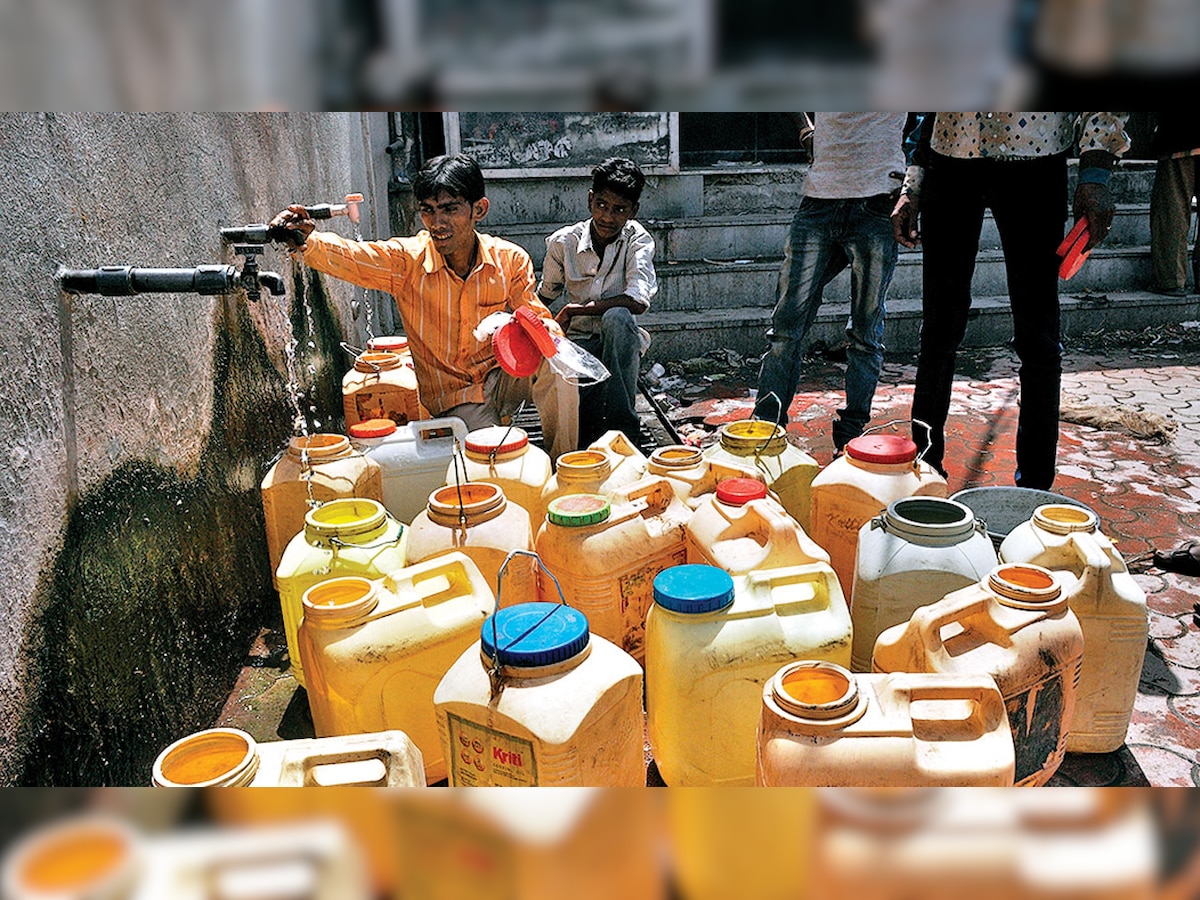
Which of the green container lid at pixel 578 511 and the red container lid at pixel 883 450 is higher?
the red container lid at pixel 883 450

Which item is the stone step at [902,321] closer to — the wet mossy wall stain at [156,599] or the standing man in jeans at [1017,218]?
the standing man in jeans at [1017,218]

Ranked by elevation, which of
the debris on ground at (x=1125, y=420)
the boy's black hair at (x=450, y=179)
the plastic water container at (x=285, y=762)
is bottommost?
the debris on ground at (x=1125, y=420)

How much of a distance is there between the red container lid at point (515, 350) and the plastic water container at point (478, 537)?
2.40 feet

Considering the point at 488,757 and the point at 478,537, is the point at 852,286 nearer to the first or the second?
the point at 478,537

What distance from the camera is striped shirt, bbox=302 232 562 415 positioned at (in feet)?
10.9

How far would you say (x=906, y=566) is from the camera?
2.01 meters

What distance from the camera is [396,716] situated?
1.84 m

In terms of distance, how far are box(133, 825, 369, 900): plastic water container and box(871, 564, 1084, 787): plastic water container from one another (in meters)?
1.57

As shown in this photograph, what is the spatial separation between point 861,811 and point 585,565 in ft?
6.17

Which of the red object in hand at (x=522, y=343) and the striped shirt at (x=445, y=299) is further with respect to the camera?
the striped shirt at (x=445, y=299)

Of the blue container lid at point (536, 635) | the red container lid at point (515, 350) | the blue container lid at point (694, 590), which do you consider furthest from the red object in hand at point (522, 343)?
the blue container lid at point (536, 635)

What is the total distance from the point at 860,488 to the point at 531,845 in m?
A: 2.22

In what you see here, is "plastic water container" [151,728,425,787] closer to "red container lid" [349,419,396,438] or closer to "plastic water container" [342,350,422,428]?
"red container lid" [349,419,396,438]

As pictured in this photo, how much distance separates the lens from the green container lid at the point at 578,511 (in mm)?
2164
